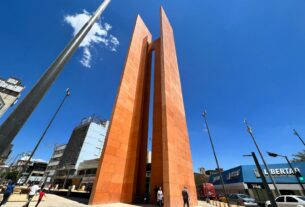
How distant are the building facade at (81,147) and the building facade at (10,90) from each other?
20.9 meters

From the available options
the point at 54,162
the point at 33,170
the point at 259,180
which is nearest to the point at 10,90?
the point at 54,162

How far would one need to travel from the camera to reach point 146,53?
27.1m

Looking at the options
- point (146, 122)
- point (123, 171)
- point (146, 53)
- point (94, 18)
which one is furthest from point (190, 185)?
point (146, 53)

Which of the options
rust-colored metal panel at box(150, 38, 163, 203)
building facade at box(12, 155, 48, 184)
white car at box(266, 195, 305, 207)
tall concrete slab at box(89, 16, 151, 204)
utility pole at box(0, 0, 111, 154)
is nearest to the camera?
utility pole at box(0, 0, 111, 154)

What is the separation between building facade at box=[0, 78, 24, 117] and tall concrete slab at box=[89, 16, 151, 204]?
32433mm

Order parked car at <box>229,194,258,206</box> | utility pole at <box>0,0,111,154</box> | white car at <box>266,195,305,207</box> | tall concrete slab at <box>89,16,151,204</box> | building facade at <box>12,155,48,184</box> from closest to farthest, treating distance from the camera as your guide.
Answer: utility pole at <box>0,0,111,154</box> → white car at <box>266,195,305,207</box> → tall concrete slab at <box>89,16,151,204</box> → parked car at <box>229,194,258,206</box> → building facade at <box>12,155,48,184</box>

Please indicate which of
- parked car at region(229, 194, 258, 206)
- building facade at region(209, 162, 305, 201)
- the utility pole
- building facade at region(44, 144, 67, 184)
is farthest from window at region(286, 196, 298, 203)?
building facade at region(44, 144, 67, 184)

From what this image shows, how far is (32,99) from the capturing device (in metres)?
2.40

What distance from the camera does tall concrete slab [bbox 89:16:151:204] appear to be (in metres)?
13.5

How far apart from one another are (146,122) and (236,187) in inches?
981

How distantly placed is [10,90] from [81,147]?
23.4m

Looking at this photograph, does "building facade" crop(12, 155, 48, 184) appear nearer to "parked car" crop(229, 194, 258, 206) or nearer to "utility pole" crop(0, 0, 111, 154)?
"parked car" crop(229, 194, 258, 206)

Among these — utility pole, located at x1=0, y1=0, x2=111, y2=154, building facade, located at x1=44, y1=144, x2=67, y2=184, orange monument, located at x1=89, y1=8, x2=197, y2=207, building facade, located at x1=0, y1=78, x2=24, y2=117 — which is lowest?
utility pole, located at x1=0, y1=0, x2=111, y2=154

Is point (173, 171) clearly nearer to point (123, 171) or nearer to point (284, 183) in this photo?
point (123, 171)
